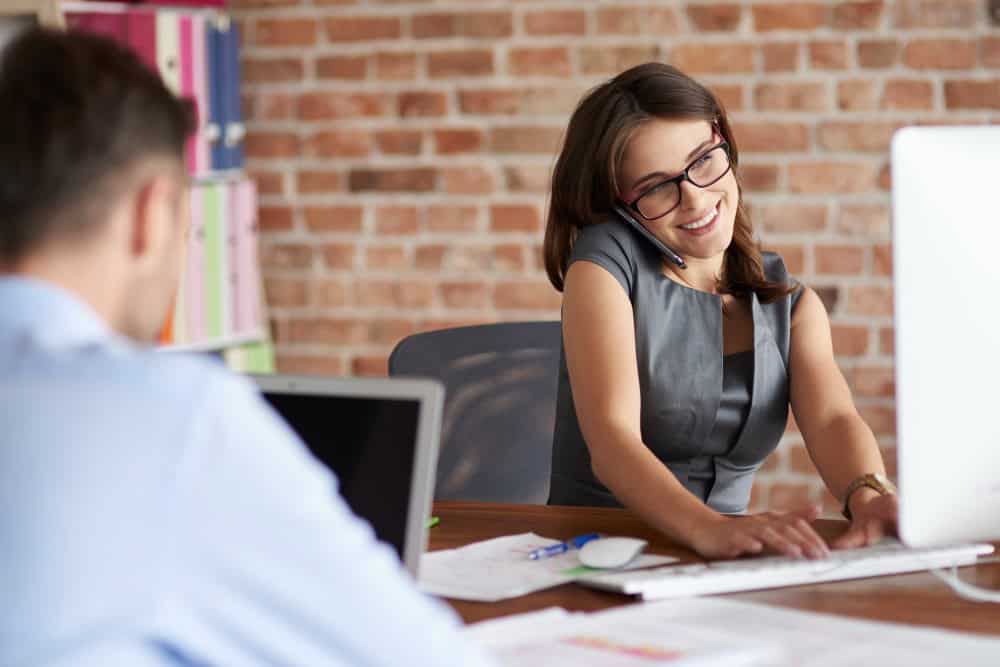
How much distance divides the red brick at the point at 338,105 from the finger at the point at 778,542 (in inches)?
79.6

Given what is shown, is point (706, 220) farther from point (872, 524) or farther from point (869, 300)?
point (869, 300)

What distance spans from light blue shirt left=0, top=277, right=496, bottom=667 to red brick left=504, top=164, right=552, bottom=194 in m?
2.29

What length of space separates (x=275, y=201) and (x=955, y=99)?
5.37ft

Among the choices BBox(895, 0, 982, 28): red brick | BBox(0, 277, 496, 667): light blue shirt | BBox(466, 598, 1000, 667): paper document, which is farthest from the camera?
BBox(895, 0, 982, 28): red brick

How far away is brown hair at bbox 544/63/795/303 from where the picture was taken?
186 cm

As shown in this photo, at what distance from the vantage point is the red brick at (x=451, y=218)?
308 cm

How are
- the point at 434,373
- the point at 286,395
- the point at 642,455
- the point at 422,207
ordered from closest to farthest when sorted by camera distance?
the point at 286,395, the point at 642,455, the point at 434,373, the point at 422,207

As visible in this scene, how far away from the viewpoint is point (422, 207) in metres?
3.12

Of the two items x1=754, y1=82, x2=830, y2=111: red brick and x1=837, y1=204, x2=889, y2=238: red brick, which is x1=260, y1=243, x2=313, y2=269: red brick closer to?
x1=754, y1=82, x2=830, y2=111: red brick

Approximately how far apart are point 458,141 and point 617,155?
125 centimetres

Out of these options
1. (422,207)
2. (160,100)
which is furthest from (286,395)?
(422,207)

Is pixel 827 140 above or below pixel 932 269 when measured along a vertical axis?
above

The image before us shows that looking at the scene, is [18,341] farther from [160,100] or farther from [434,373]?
[434,373]

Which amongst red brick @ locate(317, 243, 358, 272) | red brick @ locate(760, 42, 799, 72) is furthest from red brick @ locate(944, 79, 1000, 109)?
red brick @ locate(317, 243, 358, 272)
